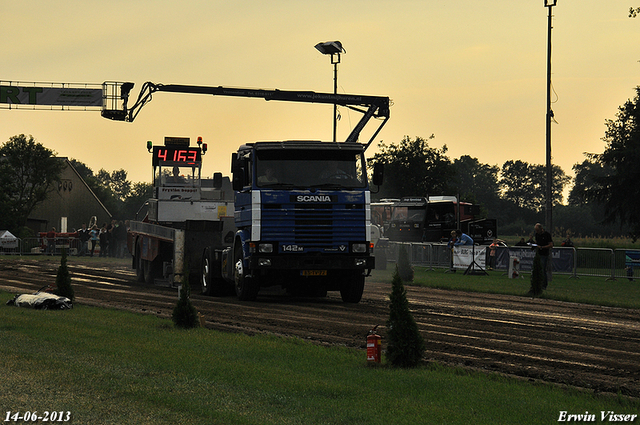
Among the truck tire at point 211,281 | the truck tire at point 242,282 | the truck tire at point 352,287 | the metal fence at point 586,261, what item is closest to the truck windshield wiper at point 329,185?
the truck tire at point 352,287

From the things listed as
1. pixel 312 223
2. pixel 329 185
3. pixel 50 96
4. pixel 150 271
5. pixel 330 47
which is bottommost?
pixel 150 271

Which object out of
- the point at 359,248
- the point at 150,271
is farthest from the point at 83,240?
the point at 359,248

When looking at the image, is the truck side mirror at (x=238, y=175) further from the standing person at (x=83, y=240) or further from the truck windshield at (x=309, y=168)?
the standing person at (x=83, y=240)

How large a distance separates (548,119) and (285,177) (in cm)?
2320

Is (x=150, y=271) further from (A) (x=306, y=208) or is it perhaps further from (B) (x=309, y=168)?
(B) (x=309, y=168)

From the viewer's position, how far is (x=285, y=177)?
16.8 metres

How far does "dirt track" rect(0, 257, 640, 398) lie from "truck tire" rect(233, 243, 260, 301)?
0.99 ft

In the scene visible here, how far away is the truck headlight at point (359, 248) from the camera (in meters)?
17.0

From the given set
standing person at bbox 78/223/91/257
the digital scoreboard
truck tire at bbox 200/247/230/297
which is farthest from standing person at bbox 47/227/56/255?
truck tire at bbox 200/247/230/297

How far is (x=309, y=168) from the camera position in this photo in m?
16.8

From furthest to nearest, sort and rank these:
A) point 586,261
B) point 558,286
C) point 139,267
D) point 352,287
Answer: point 586,261 → point 558,286 → point 139,267 → point 352,287

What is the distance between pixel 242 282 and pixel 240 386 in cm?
992

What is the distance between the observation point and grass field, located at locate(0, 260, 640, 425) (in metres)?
6.83

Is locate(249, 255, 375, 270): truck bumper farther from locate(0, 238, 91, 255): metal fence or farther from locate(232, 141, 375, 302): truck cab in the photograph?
locate(0, 238, 91, 255): metal fence
